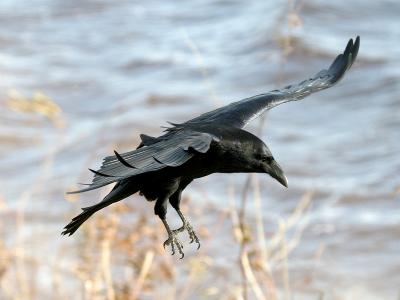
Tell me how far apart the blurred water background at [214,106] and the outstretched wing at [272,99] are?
2.01 meters

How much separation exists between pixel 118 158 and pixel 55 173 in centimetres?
786

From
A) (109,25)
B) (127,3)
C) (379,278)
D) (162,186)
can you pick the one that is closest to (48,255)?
(379,278)

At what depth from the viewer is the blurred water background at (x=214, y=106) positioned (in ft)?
28.8

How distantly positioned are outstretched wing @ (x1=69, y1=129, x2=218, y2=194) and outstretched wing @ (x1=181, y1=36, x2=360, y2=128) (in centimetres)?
28

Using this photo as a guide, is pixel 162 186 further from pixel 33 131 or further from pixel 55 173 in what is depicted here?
pixel 33 131

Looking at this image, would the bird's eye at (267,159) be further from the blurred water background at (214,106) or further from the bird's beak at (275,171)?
the blurred water background at (214,106)

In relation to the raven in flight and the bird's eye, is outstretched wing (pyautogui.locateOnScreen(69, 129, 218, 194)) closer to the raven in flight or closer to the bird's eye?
the raven in flight

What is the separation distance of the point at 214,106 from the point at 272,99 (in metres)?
7.98

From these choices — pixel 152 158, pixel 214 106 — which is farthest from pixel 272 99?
pixel 214 106

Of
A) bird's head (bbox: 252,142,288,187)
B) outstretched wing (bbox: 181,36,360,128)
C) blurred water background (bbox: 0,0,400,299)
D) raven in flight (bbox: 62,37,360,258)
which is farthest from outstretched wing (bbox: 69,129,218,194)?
blurred water background (bbox: 0,0,400,299)

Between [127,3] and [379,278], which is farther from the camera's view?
[127,3]

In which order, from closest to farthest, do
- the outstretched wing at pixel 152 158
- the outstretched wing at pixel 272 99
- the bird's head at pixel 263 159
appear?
the outstretched wing at pixel 152 158, the bird's head at pixel 263 159, the outstretched wing at pixel 272 99

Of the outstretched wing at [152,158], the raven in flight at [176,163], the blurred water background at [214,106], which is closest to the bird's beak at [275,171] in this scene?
the raven in flight at [176,163]

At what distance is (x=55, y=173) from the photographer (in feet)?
33.6
